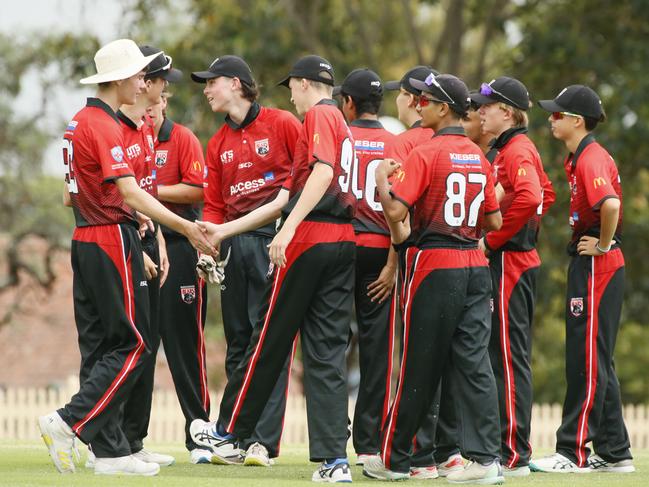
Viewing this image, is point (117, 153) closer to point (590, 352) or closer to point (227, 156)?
point (227, 156)

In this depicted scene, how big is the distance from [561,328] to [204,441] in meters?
25.5

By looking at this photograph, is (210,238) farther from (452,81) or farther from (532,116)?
(532,116)

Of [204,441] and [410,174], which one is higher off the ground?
[410,174]

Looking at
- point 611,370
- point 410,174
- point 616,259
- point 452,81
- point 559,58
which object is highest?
point 559,58

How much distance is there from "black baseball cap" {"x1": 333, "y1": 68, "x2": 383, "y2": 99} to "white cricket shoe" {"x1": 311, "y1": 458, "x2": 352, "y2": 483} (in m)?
2.67

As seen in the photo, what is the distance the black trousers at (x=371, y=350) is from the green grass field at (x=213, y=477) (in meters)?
0.31

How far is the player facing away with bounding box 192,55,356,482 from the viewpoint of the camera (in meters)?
7.97

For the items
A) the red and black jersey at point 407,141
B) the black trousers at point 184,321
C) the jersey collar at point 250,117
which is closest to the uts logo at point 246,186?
the jersey collar at point 250,117

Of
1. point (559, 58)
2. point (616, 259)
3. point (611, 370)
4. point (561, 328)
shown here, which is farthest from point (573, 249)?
point (561, 328)

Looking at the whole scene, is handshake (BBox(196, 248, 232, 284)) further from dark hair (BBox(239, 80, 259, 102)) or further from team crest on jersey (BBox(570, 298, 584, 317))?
team crest on jersey (BBox(570, 298, 584, 317))

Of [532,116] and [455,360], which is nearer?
[455,360]

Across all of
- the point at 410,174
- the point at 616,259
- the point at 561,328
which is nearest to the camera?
the point at 410,174

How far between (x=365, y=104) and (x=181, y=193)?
1.70m

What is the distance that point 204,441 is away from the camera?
30.9ft
